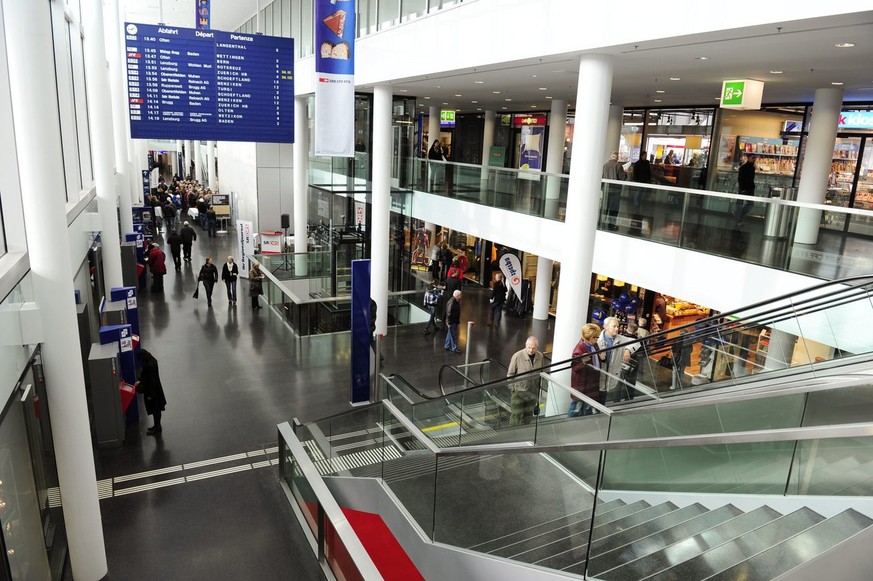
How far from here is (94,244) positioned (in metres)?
13.5

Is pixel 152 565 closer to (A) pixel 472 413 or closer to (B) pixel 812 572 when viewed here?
(A) pixel 472 413

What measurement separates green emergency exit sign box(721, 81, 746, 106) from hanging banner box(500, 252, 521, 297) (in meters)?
8.09

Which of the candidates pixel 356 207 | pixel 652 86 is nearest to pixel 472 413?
pixel 652 86

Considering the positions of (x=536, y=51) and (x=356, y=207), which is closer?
(x=536, y=51)

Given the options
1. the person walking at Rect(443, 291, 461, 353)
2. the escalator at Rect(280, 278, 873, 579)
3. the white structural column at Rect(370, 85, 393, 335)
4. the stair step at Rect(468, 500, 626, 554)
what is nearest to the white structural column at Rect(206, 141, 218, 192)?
the white structural column at Rect(370, 85, 393, 335)

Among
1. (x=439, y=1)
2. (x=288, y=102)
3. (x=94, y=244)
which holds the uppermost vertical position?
(x=439, y=1)

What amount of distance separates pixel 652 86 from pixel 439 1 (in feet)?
14.8

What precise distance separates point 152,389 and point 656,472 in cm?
775

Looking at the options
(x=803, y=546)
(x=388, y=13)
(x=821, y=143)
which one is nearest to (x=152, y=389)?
(x=803, y=546)

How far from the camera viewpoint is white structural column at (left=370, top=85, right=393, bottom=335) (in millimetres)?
15250

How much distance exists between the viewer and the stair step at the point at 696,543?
161 inches

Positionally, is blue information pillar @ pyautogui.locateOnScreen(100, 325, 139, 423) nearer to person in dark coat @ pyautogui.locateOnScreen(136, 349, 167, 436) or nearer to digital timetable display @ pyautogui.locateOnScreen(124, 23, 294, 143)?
person in dark coat @ pyautogui.locateOnScreen(136, 349, 167, 436)

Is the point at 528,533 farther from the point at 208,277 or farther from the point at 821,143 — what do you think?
the point at 208,277

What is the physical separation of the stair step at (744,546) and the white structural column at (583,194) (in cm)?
450
